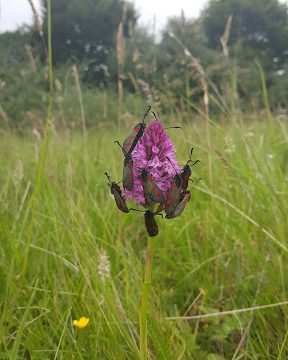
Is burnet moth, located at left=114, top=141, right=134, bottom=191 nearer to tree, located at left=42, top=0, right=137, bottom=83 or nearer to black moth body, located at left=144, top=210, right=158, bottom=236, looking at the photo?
black moth body, located at left=144, top=210, right=158, bottom=236

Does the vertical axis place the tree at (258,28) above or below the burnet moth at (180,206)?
above

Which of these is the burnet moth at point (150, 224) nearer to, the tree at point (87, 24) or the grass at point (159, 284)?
the grass at point (159, 284)

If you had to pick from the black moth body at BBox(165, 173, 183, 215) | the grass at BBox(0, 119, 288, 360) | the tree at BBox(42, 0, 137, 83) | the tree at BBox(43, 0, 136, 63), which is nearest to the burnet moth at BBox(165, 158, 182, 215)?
the black moth body at BBox(165, 173, 183, 215)

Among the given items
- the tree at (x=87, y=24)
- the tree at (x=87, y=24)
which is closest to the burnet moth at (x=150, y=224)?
the tree at (x=87, y=24)

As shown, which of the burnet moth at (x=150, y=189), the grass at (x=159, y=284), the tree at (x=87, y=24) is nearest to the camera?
the burnet moth at (x=150, y=189)

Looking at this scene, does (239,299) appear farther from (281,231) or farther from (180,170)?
(180,170)

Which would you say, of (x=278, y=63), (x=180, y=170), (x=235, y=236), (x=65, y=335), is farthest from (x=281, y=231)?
(x=278, y=63)

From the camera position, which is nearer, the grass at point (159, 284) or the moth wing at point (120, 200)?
the moth wing at point (120, 200)

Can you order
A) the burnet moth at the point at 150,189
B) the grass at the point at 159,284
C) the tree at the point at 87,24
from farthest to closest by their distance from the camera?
the tree at the point at 87,24 < the grass at the point at 159,284 < the burnet moth at the point at 150,189
